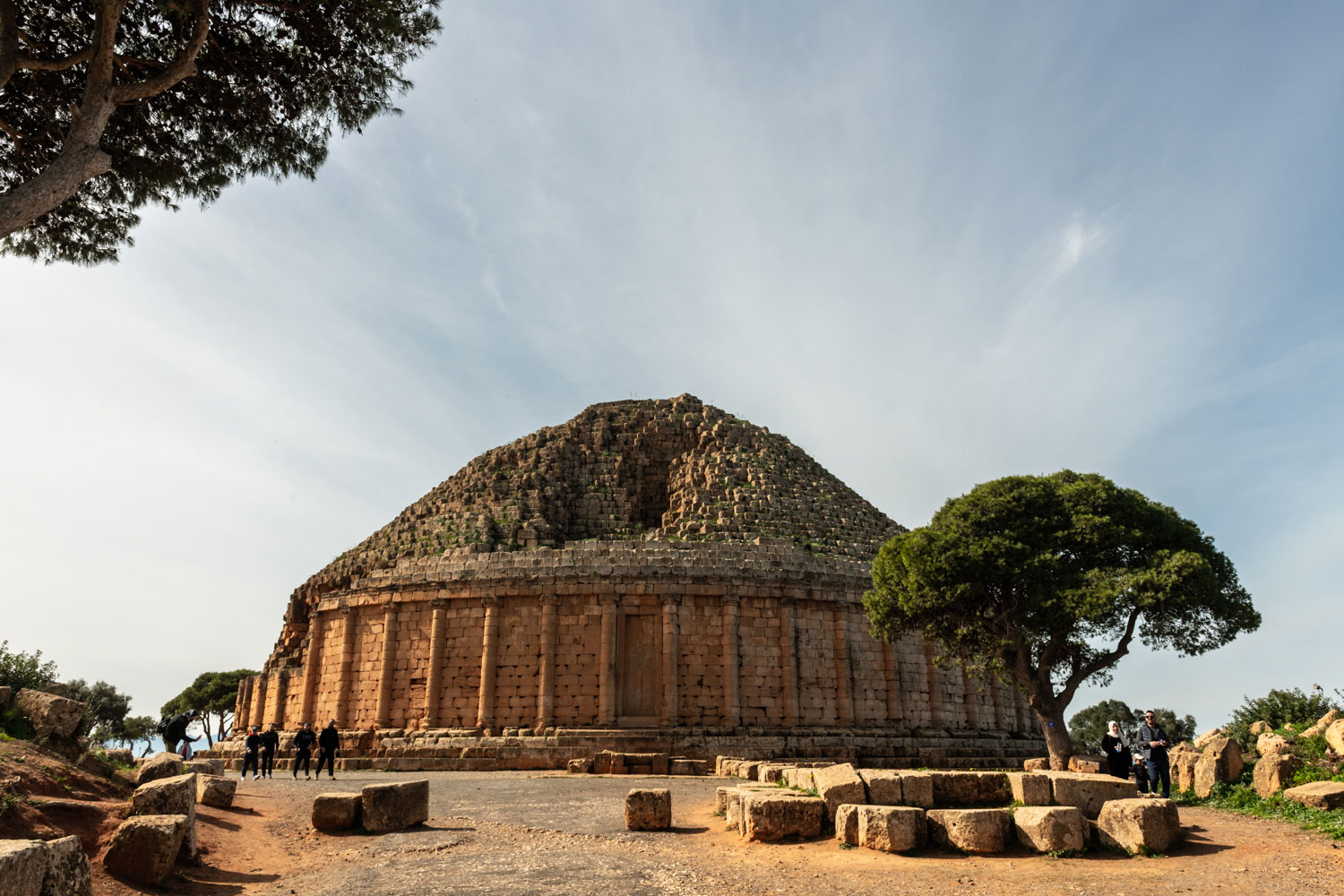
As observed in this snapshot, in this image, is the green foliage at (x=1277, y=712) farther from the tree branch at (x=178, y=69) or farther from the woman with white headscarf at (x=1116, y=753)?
the tree branch at (x=178, y=69)

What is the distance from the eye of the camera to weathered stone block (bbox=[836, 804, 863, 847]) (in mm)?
9812

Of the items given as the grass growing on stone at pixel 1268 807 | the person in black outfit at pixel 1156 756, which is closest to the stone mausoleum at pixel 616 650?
the grass growing on stone at pixel 1268 807

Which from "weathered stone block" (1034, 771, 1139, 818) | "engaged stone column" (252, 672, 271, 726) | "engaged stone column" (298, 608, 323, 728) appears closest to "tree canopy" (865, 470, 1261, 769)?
"weathered stone block" (1034, 771, 1139, 818)

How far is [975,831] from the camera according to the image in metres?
9.41

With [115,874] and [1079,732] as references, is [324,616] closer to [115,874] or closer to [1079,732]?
[115,874]

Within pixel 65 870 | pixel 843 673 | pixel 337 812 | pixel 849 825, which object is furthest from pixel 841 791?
pixel 843 673

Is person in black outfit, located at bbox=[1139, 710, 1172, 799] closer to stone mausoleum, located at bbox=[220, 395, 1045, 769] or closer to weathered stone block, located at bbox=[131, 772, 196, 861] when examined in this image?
stone mausoleum, located at bbox=[220, 395, 1045, 769]

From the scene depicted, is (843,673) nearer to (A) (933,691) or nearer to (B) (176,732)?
(A) (933,691)

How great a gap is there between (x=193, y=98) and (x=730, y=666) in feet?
63.9

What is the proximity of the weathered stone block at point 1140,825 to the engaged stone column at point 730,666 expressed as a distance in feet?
51.3

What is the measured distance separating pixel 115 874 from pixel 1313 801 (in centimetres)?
1457

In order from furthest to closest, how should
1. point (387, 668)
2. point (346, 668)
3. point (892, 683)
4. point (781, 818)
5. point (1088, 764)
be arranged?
1. point (346, 668)
2. point (892, 683)
3. point (387, 668)
4. point (1088, 764)
5. point (781, 818)

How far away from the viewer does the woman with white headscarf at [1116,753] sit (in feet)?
46.6

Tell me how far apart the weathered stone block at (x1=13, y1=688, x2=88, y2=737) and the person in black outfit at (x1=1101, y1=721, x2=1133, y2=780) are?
15.6 m
